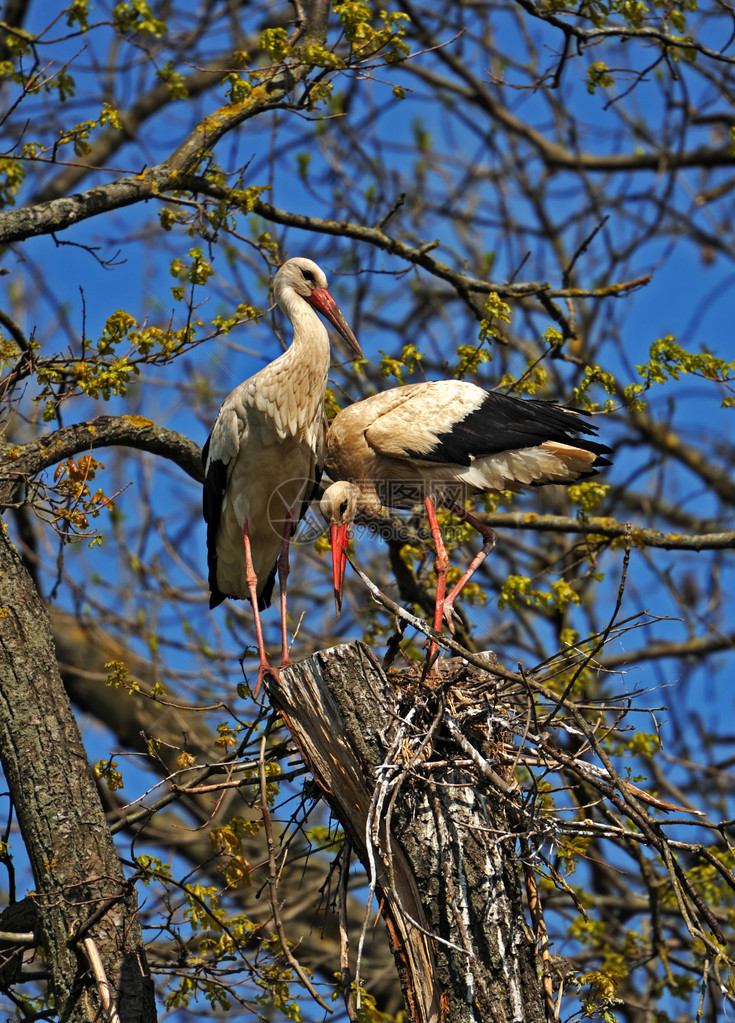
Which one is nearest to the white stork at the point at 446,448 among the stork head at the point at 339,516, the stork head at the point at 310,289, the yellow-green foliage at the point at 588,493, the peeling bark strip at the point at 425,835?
the stork head at the point at 339,516

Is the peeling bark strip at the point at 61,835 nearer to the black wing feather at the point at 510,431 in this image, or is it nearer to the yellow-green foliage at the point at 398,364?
the yellow-green foliage at the point at 398,364

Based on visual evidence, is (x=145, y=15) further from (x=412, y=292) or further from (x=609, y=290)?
(x=412, y=292)

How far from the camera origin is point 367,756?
394 centimetres

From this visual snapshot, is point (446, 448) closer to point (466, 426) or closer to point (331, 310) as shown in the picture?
point (466, 426)

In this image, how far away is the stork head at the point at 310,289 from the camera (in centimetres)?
616

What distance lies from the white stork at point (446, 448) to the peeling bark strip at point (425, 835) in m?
1.78

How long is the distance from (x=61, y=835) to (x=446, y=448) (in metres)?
2.84

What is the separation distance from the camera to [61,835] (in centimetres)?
434

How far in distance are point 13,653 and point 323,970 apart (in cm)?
568

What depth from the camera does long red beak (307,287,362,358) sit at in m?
6.15

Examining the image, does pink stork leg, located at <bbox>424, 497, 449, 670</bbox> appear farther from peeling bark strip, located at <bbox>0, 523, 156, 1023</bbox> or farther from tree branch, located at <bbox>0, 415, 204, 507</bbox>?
peeling bark strip, located at <bbox>0, 523, 156, 1023</bbox>

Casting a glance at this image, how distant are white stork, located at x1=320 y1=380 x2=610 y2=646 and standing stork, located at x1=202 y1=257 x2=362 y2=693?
10.4 inches

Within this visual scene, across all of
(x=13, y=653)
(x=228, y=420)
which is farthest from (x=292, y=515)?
(x=13, y=653)

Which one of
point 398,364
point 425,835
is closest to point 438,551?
point 398,364
